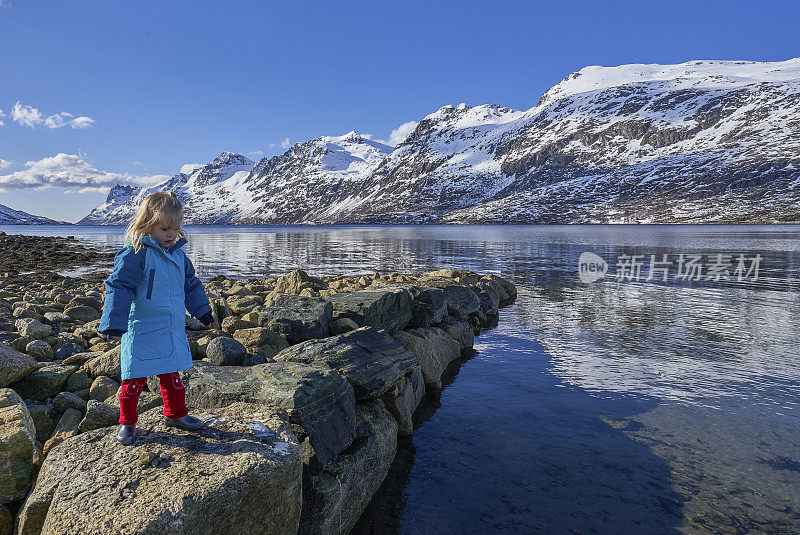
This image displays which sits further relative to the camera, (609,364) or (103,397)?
(609,364)

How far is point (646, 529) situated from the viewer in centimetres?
632

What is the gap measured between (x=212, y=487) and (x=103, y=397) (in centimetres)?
451

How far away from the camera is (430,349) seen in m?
12.4

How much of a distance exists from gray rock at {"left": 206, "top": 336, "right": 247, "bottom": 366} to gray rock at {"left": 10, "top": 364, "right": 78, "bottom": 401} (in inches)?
91.9

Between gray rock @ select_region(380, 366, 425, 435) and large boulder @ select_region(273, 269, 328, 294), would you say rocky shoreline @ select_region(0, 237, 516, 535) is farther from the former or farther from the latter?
large boulder @ select_region(273, 269, 328, 294)

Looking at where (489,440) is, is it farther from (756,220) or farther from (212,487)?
(756,220)

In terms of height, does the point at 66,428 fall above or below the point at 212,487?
below

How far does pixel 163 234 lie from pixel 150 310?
2.96 feet

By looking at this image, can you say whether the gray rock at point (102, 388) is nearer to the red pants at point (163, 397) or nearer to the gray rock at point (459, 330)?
the red pants at point (163, 397)

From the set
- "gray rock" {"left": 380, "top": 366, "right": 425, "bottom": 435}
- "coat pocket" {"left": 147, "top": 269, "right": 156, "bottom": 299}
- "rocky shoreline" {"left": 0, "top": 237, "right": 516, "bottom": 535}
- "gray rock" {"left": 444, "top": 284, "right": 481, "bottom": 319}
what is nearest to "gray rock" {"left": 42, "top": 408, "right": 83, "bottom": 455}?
"rocky shoreline" {"left": 0, "top": 237, "right": 516, "bottom": 535}

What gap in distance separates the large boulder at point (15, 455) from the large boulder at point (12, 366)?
1.68 meters

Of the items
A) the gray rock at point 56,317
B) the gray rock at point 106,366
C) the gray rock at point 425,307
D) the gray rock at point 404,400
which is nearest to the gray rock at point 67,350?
the gray rock at point 106,366

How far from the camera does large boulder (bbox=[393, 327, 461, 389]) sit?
11.7 meters

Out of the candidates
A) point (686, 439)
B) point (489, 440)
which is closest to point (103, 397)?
point (489, 440)
